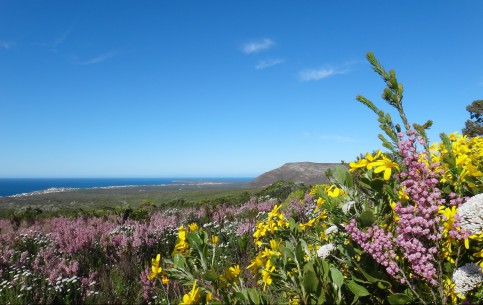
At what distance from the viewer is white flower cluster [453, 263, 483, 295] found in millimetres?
1377

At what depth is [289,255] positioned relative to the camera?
1599mm

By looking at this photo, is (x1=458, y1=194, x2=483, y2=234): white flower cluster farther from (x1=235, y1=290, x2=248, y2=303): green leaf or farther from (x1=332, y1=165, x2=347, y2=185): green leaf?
(x1=235, y1=290, x2=248, y2=303): green leaf

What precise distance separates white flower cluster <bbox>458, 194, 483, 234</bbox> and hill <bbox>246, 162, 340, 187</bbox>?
190 feet

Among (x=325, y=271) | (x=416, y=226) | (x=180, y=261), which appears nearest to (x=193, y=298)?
(x=180, y=261)

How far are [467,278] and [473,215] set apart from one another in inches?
12.2

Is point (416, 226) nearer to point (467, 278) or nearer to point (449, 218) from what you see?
point (449, 218)

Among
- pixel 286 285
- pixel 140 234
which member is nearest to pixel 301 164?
pixel 140 234

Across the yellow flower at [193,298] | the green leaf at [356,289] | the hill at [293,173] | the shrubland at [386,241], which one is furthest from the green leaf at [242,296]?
the hill at [293,173]

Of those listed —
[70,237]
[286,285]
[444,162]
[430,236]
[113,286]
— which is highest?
[444,162]

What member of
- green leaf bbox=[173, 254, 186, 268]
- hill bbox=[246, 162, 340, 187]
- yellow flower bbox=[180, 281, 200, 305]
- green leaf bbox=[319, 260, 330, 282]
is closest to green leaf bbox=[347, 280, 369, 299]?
green leaf bbox=[319, 260, 330, 282]

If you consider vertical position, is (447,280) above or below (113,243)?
above

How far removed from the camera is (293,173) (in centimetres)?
6425

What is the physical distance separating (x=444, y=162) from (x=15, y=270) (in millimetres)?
6576

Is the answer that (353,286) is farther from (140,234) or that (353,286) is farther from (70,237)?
(70,237)
